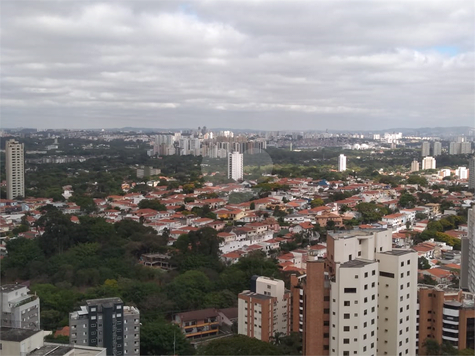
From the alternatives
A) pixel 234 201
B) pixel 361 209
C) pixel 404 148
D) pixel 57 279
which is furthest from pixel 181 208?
pixel 404 148

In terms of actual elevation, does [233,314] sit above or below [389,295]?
below

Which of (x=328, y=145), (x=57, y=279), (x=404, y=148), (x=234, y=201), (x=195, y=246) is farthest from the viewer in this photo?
(x=404, y=148)

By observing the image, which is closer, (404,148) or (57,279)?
(57,279)

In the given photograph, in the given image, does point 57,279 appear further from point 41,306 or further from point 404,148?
point 404,148

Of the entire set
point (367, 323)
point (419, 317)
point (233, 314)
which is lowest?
point (233, 314)

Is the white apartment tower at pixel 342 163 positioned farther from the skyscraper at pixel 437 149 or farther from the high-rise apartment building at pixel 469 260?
the high-rise apartment building at pixel 469 260

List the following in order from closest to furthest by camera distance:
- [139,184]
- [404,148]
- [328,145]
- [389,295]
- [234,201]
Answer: [389,295], [234,201], [139,184], [328,145], [404,148]

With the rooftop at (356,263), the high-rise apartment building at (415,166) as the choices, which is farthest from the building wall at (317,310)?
the high-rise apartment building at (415,166)
